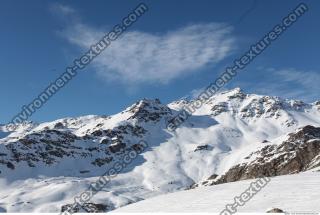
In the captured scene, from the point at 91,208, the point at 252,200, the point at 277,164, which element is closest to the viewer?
the point at 252,200

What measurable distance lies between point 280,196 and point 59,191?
169210 millimetres

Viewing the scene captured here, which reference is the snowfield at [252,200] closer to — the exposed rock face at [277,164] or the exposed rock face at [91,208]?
the exposed rock face at [277,164]

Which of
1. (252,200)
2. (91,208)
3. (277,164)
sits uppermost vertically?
(91,208)

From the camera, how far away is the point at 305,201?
29188mm

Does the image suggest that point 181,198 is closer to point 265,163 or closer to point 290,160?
point 290,160

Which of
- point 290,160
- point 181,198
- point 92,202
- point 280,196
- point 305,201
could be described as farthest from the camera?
point 92,202

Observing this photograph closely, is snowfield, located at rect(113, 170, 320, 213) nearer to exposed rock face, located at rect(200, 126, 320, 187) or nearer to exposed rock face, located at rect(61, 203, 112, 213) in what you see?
exposed rock face, located at rect(200, 126, 320, 187)

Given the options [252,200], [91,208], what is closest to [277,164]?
[91,208]

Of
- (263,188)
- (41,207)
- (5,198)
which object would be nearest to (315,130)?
(41,207)

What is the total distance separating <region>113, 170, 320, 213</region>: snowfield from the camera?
2892 centimetres

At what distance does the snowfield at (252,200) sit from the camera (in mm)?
28920

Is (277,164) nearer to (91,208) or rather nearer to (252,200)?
(91,208)

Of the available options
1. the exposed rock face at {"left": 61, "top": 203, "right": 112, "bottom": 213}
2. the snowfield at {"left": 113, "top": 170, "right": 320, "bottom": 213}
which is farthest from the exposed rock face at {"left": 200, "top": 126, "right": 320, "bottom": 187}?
the snowfield at {"left": 113, "top": 170, "right": 320, "bottom": 213}

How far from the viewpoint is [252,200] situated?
3266 centimetres
